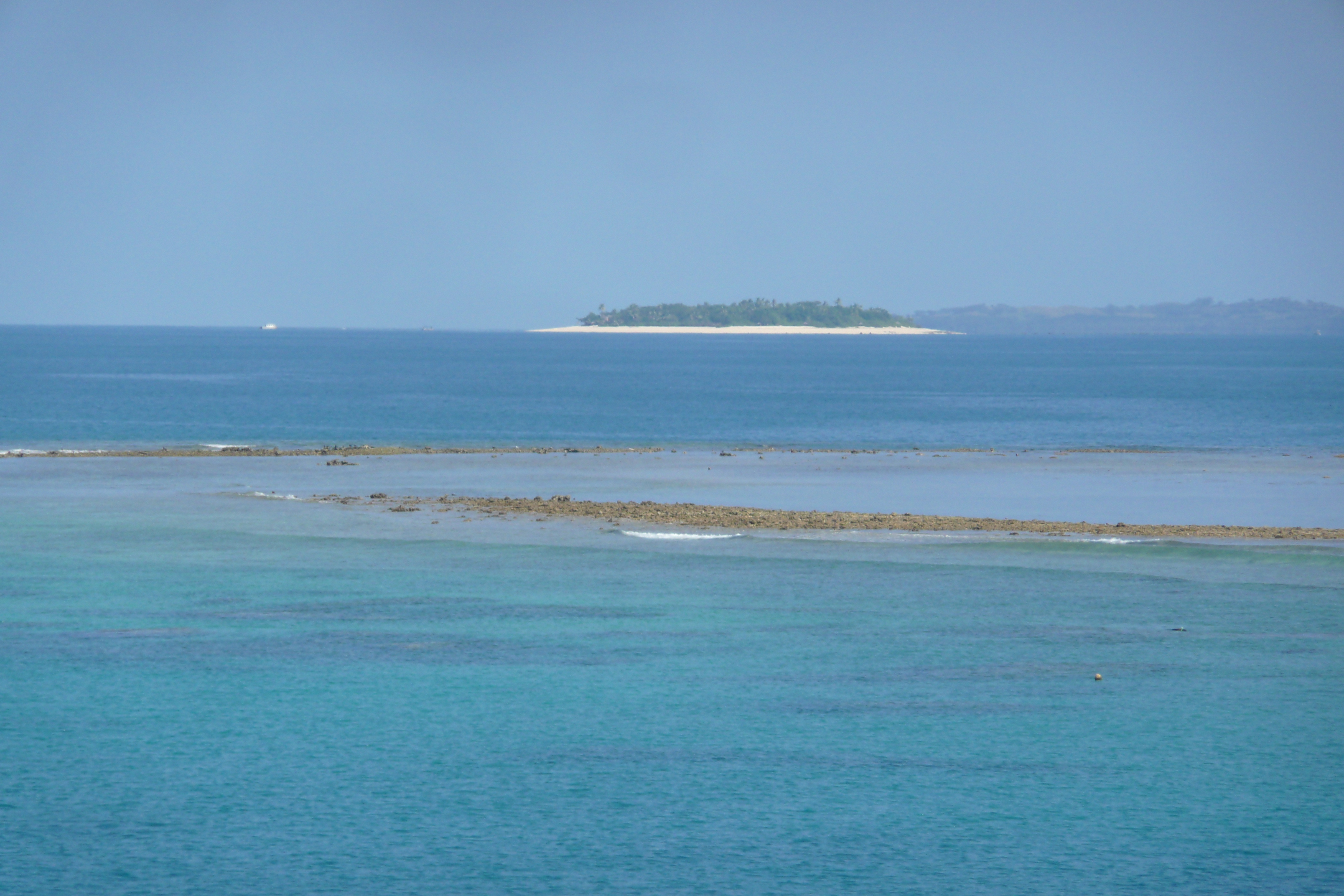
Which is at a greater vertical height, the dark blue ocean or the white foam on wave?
the white foam on wave

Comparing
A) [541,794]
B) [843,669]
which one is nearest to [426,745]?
[541,794]

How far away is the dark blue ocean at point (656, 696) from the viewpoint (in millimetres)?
14062

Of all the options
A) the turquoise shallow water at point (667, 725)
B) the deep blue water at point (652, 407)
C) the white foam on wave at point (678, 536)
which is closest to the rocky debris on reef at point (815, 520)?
the white foam on wave at point (678, 536)

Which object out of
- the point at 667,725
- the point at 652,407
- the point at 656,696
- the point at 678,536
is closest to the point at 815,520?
the point at 678,536

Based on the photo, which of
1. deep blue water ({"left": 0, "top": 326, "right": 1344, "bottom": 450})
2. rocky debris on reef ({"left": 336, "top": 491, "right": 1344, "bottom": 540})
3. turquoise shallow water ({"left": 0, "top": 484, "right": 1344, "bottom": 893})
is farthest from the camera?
deep blue water ({"left": 0, "top": 326, "right": 1344, "bottom": 450})

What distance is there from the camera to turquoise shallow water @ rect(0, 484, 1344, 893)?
1394 centimetres

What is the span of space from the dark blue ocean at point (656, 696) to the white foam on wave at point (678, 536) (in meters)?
0.15

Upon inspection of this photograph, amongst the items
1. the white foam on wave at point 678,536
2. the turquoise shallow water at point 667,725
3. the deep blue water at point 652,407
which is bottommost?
the turquoise shallow water at point 667,725

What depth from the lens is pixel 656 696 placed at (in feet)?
65.5

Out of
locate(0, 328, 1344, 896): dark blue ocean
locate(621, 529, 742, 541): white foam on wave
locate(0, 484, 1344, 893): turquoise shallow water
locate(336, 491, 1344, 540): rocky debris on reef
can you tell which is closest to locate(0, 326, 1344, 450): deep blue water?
locate(0, 328, 1344, 896): dark blue ocean

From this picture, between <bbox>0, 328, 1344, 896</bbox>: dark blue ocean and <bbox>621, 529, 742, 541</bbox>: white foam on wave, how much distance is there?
0.15 meters

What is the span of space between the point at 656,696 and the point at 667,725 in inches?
57.1

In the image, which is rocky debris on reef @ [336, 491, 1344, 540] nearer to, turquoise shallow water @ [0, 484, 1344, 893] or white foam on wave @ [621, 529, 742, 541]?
white foam on wave @ [621, 529, 742, 541]

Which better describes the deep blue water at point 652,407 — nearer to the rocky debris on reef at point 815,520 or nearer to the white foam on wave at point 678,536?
the rocky debris on reef at point 815,520
